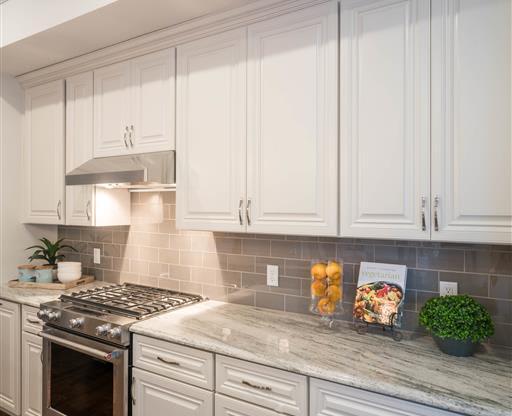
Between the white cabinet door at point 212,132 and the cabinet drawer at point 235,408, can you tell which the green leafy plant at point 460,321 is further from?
the white cabinet door at point 212,132

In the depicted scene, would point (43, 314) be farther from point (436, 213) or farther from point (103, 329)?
point (436, 213)

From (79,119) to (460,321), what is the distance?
2665 mm

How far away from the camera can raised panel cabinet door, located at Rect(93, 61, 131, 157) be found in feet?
8.12

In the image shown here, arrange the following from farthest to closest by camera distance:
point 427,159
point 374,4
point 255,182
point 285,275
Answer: point 285,275
point 255,182
point 374,4
point 427,159

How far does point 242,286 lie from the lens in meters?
2.38

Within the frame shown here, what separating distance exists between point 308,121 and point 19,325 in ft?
7.84

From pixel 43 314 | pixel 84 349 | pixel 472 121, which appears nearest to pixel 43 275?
pixel 43 314

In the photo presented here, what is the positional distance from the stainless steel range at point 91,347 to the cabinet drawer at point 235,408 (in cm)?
56

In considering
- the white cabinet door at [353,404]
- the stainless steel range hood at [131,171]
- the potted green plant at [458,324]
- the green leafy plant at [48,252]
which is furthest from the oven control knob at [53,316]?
the potted green plant at [458,324]

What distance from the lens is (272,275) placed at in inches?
88.9

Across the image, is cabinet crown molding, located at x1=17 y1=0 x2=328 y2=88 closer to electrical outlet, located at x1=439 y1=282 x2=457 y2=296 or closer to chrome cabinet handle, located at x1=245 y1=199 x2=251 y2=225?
chrome cabinet handle, located at x1=245 y1=199 x2=251 y2=225

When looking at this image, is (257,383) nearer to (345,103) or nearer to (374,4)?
(345,103)

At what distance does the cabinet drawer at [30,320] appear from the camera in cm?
250

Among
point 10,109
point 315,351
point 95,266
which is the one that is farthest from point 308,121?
point 10,109
